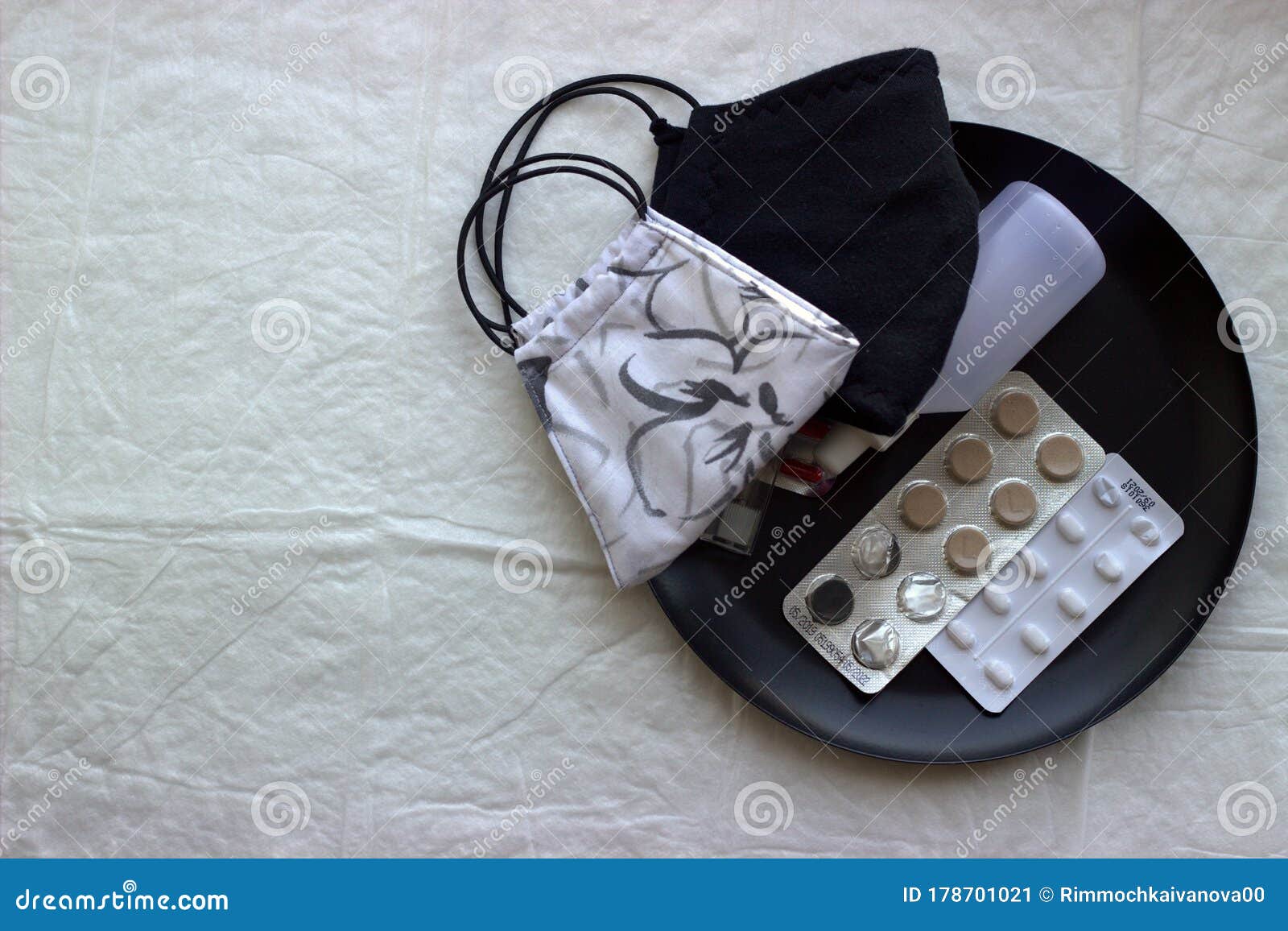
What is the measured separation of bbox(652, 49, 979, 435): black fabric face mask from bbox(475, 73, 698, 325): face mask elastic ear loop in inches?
2.2

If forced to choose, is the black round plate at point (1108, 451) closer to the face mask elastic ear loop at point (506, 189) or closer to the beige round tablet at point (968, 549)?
the beige round tablet at point (968, 549)

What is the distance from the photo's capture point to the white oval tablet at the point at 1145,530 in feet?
2.44

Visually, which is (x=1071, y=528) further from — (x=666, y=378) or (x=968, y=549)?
(x=666, y=378)

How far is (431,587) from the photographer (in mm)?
794

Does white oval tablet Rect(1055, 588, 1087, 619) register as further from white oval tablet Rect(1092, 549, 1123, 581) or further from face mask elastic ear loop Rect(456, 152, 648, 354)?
face mask elastic ear loop Rect(456, 152, 648, 354)

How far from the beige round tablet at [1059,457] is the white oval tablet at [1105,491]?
16 millimetres

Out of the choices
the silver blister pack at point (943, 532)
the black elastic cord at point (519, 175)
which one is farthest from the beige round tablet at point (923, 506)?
the black elastic cord at point (519, 175)

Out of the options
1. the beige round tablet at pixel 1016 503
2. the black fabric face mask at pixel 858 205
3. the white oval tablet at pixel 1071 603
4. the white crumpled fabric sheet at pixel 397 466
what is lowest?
the white crumpled fabric sheet at pixel 397 466

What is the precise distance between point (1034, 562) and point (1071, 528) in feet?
0.12

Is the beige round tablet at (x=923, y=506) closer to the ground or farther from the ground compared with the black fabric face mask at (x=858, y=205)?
closer to the ground

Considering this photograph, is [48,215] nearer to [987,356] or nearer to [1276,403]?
[987,356]

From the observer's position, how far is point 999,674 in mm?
742

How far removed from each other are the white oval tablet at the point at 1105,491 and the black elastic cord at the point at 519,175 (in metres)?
0.41

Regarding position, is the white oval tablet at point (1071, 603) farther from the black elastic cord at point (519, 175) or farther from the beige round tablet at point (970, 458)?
the black elastic cord at point (519, 175)
